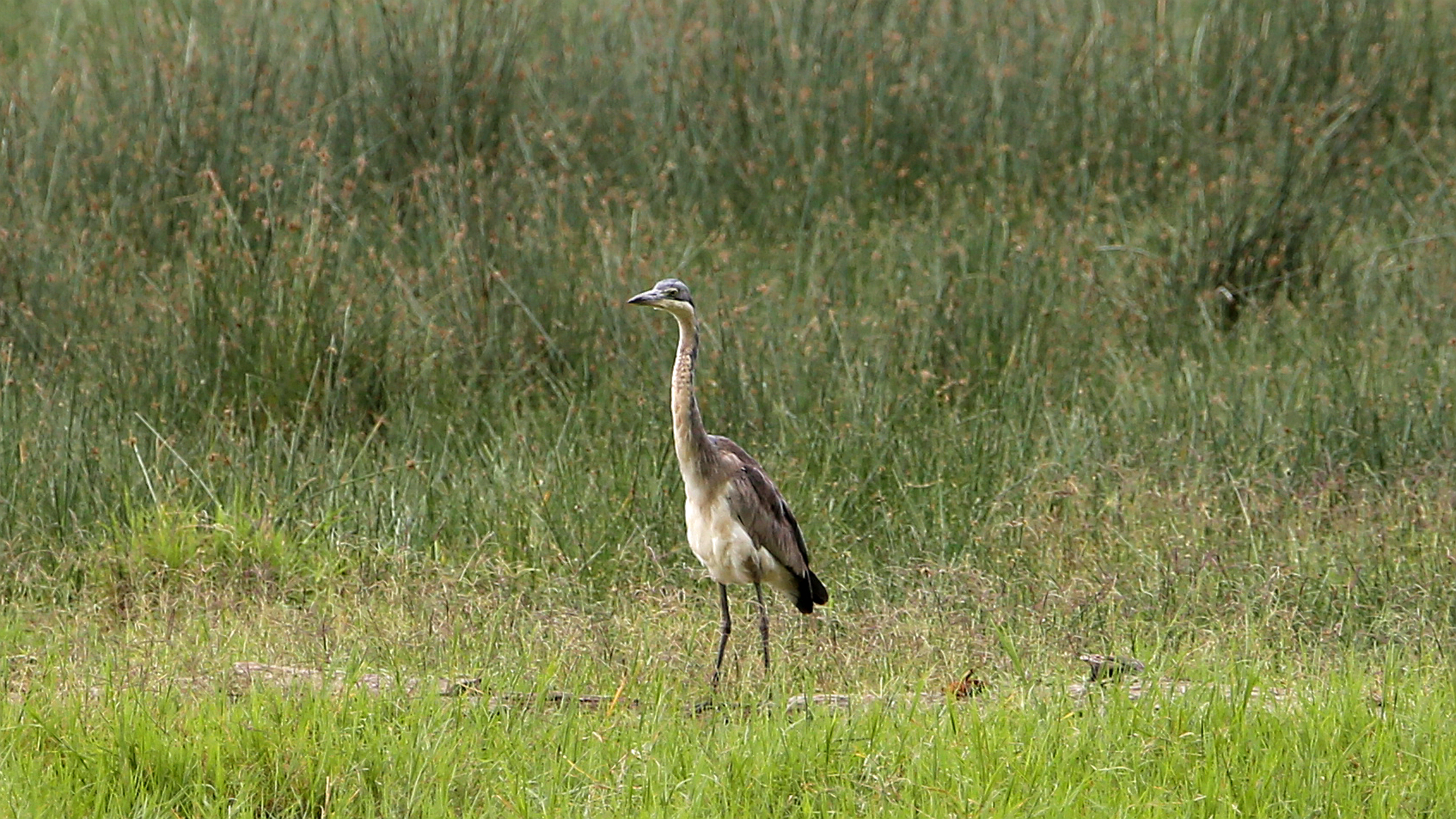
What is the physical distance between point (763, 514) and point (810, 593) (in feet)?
1.09

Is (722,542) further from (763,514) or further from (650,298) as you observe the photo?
(650,298)

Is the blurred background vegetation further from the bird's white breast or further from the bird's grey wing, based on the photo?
the bird's white breast

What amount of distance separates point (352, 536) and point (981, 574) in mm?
2137

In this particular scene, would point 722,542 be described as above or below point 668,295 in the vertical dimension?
below

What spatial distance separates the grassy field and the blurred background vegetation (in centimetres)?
3

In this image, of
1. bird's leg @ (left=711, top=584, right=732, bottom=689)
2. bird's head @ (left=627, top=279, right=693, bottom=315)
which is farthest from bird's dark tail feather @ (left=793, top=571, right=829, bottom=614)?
bird's head @ (left=627, top=279, right=693, bottom=315)

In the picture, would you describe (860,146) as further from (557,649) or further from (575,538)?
(557,649)

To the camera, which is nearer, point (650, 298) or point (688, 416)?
point (650, 298)

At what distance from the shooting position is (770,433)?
6.83 m

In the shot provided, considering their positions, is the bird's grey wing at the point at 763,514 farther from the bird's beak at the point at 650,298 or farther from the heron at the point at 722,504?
the bird's beak at the point at 650,298

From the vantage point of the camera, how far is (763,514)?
5219 millimetres

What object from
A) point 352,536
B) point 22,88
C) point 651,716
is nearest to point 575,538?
point 352,536

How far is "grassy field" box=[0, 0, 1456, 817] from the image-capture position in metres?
4.13

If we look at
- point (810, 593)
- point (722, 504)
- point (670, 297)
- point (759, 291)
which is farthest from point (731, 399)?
point (670, 297)
